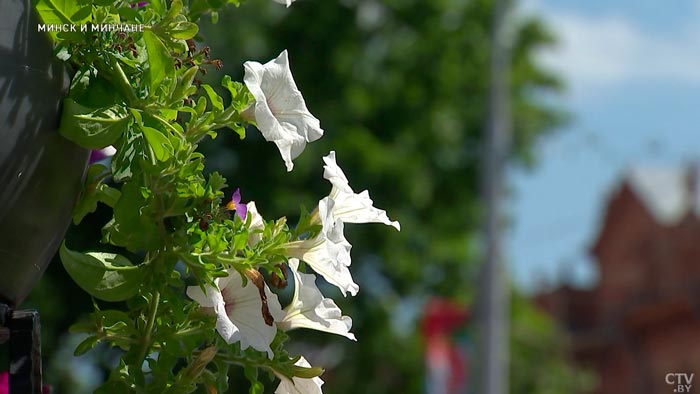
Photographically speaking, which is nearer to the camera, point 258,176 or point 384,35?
point 258,176

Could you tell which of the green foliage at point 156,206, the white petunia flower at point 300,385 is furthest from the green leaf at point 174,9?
the white petunia flower at point 300,385

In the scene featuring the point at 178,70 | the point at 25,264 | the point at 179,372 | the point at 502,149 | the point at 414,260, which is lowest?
the point at 179,372

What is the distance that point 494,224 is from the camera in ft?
46.9

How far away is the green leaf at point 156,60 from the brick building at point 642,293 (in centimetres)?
3481

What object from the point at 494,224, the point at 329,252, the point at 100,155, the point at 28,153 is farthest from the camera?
the point at 494,224

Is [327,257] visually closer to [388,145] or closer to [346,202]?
[346,202]

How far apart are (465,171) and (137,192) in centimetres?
1641

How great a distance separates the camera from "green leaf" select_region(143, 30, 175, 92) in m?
1.44

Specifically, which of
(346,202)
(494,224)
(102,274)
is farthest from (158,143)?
(494,224)

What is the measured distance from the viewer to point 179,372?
59.9 inches

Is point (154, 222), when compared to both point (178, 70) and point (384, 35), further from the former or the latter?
point (384, 35)

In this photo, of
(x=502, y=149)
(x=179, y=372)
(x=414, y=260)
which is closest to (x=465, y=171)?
(x=414, y=260)

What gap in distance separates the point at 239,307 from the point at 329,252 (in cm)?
12

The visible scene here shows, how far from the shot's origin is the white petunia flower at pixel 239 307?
144cm
